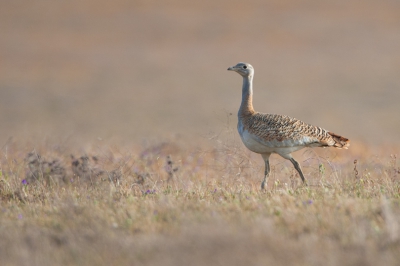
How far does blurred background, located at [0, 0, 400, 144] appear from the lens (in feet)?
69.5

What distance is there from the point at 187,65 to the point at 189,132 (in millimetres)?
13610

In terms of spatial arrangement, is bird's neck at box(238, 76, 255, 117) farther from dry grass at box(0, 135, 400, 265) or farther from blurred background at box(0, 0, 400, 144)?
blurred background at box(0, 0, 400, 144)

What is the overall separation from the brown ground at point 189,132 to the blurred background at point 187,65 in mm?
117

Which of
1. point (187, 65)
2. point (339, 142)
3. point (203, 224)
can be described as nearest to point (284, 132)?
point (339, 142)

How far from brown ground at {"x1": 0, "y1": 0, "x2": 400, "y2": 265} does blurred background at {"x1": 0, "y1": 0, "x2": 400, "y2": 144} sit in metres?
0.12

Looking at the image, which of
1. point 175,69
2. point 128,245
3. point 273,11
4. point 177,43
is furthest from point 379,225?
point 273,11

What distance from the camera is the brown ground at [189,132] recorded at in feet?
13.5

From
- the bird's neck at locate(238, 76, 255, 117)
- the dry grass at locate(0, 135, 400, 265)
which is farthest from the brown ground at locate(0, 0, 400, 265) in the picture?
the bird's neck at locate(238, 76, 255, 117)

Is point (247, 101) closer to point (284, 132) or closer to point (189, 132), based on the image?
point (284, 132)

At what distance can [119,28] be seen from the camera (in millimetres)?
36344

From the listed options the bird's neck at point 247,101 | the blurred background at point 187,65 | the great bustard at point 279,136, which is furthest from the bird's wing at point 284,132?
the blurred background at point 187,65

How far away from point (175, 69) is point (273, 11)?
37.6 ft

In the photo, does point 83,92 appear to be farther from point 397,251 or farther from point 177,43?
point 397,251

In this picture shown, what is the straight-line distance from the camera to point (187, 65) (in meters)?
30.4
